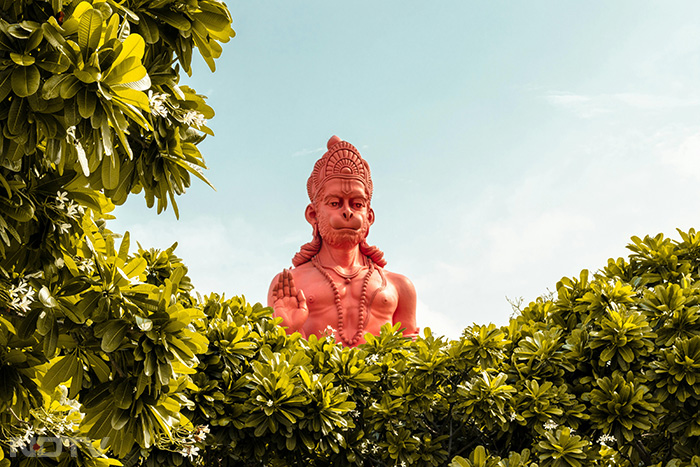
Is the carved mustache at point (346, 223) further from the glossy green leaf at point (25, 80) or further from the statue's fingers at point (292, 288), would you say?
the glossy green leaf at point (25, 80)

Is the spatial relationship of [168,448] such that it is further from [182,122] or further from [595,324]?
[595,324]

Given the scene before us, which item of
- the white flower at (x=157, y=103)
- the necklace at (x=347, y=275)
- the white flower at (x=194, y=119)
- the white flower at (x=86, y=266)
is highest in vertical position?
the necklace at (x=347, y=275)

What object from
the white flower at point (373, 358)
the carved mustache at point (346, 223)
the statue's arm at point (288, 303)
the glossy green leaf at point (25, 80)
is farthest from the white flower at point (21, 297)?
the carved mustache at point (346, 223)

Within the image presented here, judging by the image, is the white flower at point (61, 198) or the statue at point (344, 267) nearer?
the white flower at point (61, 198)

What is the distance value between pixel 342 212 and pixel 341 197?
0.21 m

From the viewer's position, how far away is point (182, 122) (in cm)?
326

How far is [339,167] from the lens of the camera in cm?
977

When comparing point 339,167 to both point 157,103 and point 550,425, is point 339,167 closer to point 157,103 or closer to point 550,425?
point 550,425

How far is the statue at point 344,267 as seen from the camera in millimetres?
9562

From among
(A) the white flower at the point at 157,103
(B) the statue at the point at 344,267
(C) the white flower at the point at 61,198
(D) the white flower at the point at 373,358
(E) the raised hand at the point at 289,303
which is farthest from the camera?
(B) the statue at the point at 344,267

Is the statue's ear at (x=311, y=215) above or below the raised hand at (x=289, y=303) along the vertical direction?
above

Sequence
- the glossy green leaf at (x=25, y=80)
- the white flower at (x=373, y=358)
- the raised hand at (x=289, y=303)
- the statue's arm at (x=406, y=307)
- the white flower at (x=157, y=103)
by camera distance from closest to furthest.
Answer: the glossy green leaf at (x=25, y=80)
the white flower at (x=157, y=103)
the white flower at (x=373, y=358)
the raised hand at (x=289, y=303)
the statue's arm at (x=406, y=307)

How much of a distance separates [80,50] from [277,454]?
4.07m

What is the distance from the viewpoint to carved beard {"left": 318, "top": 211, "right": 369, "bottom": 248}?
970cm
